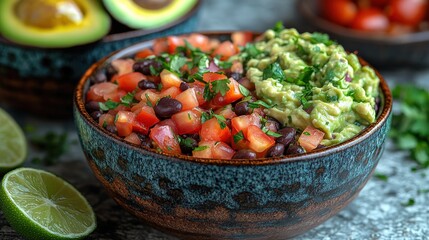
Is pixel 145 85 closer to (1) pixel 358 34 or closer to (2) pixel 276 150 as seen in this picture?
(2) pixel 276 150

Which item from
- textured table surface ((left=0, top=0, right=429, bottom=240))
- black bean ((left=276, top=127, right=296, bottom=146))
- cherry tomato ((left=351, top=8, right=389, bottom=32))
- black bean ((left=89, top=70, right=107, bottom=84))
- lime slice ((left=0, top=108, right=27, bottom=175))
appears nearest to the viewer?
black bean ((left=276, top=127, right=296, bottom=146))

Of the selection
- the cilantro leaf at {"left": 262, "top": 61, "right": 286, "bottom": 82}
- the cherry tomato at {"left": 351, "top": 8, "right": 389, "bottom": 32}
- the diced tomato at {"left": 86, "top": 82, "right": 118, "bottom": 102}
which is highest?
the cilantro leaf at {"left": 262, "top": 61, "right": 286, "bottom": 82}

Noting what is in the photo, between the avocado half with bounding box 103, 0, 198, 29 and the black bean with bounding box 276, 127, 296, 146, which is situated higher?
the black bean with bounding box 276, 127, 296, 146

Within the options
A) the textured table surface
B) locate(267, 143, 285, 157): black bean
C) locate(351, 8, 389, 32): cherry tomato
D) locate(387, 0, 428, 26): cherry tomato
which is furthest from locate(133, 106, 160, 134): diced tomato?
locate(387, 0, 428, 26): cherry tomato

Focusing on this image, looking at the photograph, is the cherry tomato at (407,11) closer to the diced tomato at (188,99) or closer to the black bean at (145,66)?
the black bean at (145,66)

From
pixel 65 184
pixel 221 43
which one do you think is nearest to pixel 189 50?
pixel 221 43

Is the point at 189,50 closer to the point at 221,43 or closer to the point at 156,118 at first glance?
the point at 221,43

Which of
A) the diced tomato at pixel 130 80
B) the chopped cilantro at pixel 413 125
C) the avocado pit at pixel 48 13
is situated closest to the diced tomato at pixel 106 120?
the diced tomato at pixel 130 80

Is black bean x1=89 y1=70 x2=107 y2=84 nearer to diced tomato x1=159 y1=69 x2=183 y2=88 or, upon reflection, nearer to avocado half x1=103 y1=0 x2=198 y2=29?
diced tomato x1=159 y1=69 x2=183 y2=88
